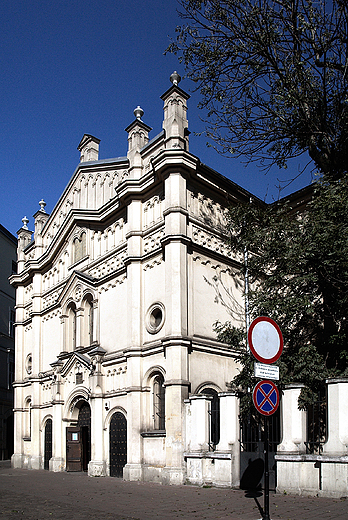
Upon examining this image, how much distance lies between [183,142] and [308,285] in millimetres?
7163

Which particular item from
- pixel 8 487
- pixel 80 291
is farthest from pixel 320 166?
pixel 8 487

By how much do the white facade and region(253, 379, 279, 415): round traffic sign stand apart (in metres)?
6.53

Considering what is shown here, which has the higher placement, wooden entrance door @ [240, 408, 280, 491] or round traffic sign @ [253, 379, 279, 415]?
round traffic sign @ [253, 379, 279, 415]

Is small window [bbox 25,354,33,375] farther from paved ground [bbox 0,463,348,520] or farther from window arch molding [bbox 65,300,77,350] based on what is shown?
paved ground [bbox 0,463,348,520]

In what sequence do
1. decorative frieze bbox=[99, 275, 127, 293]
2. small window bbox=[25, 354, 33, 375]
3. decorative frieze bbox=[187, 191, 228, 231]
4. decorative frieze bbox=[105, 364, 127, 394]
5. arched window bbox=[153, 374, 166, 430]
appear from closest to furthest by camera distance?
arched window bbox=[153, 374, 166, 430] < decorative frieze bbox=[187, 191, 228, 231] < decorative frieze bbox=[105, 364, 127, 394] < decorative frieze bbox=[99, 275, 127, 293] < small window bbox=[25, 354, 33, 375]

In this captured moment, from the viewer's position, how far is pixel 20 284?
3247 centimetres

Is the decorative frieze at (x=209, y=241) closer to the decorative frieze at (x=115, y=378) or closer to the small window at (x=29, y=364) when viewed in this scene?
the decorative frieze at (x=115, y=378)

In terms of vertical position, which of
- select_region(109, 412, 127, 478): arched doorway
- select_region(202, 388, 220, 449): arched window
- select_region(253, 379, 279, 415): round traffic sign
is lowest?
select_region(109, 412, 127, 478): arched doorway

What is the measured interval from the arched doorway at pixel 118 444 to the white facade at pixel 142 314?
7 cm

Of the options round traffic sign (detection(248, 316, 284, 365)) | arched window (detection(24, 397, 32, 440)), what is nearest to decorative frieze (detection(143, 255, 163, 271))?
round traffic sign (detection(248, 316, 284, 365))

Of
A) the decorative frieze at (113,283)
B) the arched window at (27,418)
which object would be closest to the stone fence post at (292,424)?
the decorative frieze at (113,283)

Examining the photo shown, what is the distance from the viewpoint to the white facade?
17.8 meters

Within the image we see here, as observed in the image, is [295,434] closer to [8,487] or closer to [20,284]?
[8,487]

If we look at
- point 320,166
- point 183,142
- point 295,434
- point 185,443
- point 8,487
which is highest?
point 183,142
